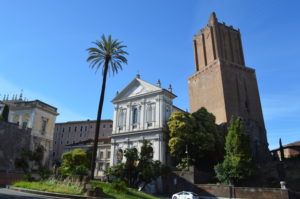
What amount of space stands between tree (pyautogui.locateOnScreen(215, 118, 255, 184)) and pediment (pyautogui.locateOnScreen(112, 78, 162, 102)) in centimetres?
1466

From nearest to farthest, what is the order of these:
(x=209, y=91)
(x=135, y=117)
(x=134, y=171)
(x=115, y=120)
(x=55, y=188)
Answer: (x=55, y=188) → (x=134, y=171) → (x=135, y=117) → (x=115, y=120) → (x=209, y=91)

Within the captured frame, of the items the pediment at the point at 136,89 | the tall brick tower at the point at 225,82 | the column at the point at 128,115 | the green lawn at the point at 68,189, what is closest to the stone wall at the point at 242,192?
the green lawn at the point at 68,189

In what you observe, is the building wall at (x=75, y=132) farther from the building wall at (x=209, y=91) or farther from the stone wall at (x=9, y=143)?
the stone wall at (x=9, y=143)

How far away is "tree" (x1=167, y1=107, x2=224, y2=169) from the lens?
3416 centimetres

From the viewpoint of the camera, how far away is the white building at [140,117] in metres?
37.4

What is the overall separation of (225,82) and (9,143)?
3767cm

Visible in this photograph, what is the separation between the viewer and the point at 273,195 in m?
23.9

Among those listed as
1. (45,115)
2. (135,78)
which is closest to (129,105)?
(135,78)

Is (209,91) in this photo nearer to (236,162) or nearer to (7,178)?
Answer: (236,162)

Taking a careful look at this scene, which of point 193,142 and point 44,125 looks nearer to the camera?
point 193,142

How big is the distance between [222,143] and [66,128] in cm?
4851

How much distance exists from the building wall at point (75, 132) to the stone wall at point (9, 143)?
99.7ft

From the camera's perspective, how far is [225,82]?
47.5 m

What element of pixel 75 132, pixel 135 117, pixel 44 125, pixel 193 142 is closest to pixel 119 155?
pixel 135 117
